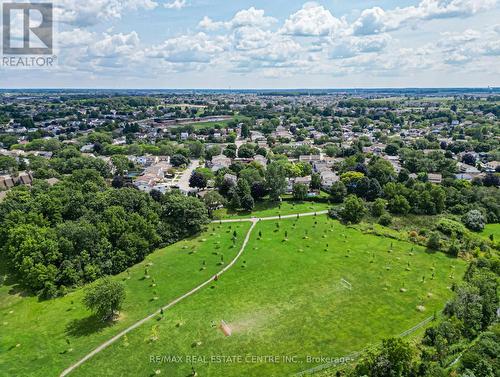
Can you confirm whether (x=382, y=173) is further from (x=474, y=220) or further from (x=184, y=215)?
(x=184, y=215)

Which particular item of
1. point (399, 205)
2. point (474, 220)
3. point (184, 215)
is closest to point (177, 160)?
point (184, 215)

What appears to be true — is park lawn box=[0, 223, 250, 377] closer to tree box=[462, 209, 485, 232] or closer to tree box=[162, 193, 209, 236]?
tree box=[162, 193, 209, 236]

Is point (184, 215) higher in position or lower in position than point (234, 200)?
lower

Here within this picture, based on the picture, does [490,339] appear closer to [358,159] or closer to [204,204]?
[204,204]

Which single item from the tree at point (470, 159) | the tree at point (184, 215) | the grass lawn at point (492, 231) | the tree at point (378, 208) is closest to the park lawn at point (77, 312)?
the tree at point (184, 215)

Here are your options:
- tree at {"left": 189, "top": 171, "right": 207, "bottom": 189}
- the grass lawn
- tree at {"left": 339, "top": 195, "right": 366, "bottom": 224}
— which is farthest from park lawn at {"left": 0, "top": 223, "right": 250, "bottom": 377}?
the grass lawn

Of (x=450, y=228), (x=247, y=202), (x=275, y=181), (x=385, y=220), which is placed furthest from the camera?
(x=275, y=181)

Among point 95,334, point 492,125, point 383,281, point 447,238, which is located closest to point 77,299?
point 95,334
